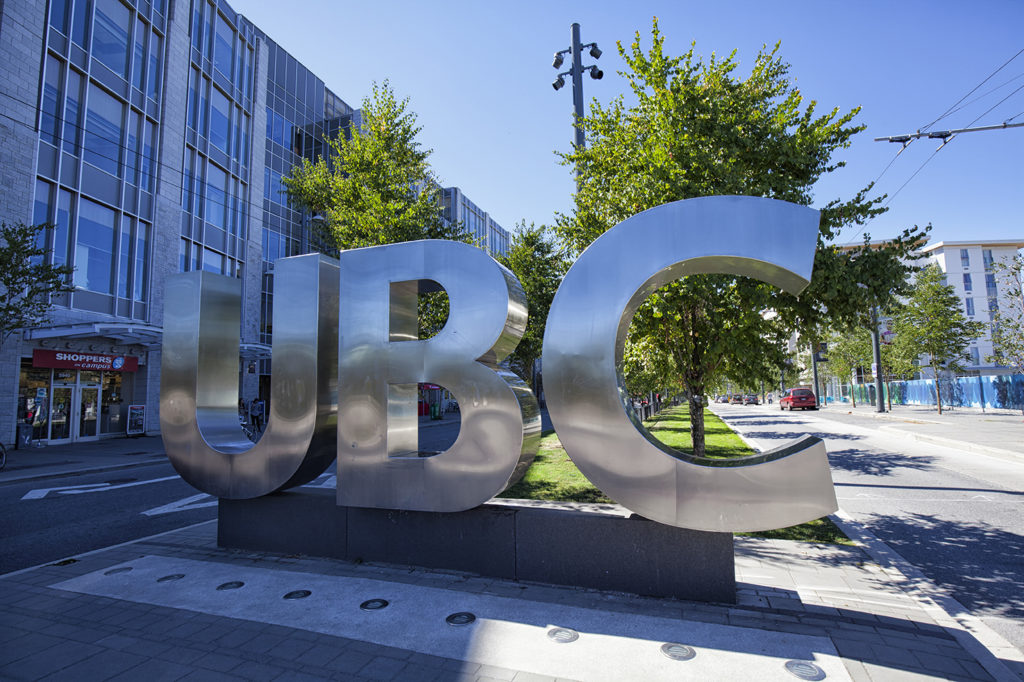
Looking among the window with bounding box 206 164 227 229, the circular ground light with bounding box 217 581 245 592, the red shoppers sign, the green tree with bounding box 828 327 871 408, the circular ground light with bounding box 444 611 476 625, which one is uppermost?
the window with bounding box 206 164 227 229

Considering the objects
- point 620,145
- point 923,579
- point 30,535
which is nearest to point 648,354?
point 620,145

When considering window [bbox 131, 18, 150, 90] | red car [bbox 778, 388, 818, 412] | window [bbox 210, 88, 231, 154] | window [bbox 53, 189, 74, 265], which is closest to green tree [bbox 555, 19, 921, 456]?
window [bbox 53, 189, 74, 265]

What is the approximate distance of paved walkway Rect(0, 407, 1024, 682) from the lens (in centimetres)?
336

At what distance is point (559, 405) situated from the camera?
4.62m

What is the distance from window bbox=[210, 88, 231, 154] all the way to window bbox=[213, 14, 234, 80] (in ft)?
4.76

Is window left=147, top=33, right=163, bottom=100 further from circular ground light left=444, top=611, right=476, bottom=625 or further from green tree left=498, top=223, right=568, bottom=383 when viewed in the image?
circular ground light left=444, top=611, right=476, bottom=625

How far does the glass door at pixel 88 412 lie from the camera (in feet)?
66.9

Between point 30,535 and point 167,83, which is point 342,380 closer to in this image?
point 30,535

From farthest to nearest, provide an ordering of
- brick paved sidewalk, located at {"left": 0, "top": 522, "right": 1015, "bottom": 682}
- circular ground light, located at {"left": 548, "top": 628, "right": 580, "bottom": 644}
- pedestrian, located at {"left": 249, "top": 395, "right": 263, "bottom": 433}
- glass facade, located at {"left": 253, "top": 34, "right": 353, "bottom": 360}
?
glass facade, located at {"left": 253, "top": 34, "right": 353, "bottom": 360} → pedestrian, located at {"left": 249, "top": 395, "right": 263, "bottom": 433} → circular ground light, located at {"left": 548, "top": 628, "right": 580, "bottom": 644} → brick paved sidewalk, located at {"left": 0, "top": 522, "right": 1015, "bottom": 682}

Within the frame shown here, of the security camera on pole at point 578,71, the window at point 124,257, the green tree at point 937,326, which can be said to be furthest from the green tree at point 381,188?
the green tree at point 937,326

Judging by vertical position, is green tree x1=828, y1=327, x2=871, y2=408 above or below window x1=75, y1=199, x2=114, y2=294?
below

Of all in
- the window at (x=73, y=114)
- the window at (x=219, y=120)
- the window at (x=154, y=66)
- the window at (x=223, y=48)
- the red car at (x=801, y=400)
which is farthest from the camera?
the red car at (x=801, y=400)

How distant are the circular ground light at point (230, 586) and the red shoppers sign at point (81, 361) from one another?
737 inches

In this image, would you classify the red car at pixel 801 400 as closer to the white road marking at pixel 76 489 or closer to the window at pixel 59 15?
the white road marking at pixel 76 489
